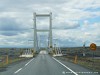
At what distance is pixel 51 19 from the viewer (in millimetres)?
94562

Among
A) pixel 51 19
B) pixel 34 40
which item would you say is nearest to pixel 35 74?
pixel 34 40

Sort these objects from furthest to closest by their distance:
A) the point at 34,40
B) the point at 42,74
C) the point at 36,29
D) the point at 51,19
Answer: the point at 51,19
the point at 36,29
the point at 34,40
the point at 42,74

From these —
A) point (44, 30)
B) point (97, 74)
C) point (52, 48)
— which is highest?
point (44, 30)

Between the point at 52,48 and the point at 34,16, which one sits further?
the point at 34,16

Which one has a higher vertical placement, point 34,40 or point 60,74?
point 34,40

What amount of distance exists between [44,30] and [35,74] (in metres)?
71.2

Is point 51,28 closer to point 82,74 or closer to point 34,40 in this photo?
point 34,40

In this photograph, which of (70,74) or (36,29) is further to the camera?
(36,29)

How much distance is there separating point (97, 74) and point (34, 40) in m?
65.2

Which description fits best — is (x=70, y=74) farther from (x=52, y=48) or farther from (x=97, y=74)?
(x=52, y=48)

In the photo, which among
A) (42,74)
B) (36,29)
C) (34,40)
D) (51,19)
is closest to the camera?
(42,74)

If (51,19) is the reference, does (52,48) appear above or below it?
below

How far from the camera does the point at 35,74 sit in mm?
17172

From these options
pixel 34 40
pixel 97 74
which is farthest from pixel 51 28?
pixel 97 74
